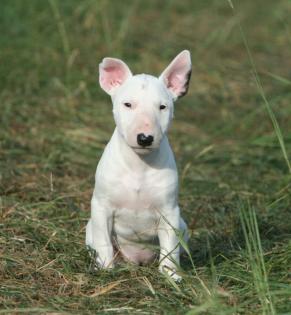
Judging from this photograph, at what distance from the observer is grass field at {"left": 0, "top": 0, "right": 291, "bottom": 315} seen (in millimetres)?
5141

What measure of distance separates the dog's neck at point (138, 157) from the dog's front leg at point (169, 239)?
0.29 meters

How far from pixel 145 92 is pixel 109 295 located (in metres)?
1.16

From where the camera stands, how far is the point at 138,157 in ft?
17.9

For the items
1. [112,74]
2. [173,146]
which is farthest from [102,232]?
[173,146]

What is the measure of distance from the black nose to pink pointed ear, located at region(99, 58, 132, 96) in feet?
2.03

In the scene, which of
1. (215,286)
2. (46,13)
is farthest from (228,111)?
(215,286)

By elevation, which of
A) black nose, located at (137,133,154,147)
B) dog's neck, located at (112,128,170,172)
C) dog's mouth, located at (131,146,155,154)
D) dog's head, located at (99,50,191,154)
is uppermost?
dog's head, located at (99,50,191,154)

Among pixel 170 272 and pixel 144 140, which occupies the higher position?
pixel 144 140

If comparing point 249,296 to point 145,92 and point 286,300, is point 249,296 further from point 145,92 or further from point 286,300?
point 145,92

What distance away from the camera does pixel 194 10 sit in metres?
13.5

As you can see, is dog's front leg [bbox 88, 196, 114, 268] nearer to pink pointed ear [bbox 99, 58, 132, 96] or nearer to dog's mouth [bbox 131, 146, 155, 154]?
dog's mouth [bbox 131, 146, 155, 154]

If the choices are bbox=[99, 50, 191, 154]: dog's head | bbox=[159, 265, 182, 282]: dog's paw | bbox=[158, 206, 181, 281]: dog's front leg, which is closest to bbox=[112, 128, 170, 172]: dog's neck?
bbox=[99, 50, 191, 154]: dog's head

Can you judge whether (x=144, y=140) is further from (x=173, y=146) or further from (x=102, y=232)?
(x=173, y=146)

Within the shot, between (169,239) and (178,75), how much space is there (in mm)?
980
